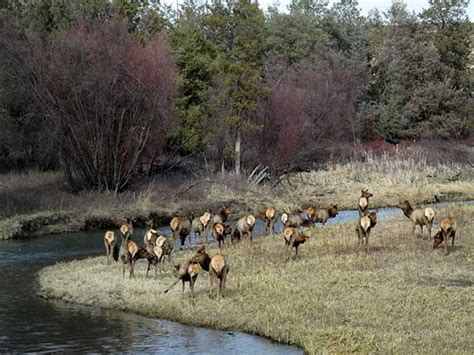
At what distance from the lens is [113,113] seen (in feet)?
125

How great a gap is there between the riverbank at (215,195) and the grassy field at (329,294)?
441 inches

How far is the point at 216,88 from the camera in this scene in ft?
160

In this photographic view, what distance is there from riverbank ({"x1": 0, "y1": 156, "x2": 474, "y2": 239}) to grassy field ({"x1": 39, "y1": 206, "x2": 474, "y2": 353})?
11.2 metres

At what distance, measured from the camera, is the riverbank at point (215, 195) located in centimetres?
3328

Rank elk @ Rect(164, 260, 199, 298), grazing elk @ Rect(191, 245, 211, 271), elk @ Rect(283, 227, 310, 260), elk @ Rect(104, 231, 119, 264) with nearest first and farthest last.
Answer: elk @ Rect(164, 260, 199, 298) < grazing elk @ Rect(191, 245, 211, 271) < elk @ Rect(283, 227, 310, 260) < elk @ Rect(104, 231, 119, 264)

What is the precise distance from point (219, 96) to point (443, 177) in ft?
48.5

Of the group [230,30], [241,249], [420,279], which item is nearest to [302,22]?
[230,30]

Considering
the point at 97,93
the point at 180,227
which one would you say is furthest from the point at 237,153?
the point at 180,227

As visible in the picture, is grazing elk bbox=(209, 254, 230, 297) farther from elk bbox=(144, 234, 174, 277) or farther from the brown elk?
elk bbox=(144, 234, 174, 277)

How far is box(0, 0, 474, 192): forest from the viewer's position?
125ft

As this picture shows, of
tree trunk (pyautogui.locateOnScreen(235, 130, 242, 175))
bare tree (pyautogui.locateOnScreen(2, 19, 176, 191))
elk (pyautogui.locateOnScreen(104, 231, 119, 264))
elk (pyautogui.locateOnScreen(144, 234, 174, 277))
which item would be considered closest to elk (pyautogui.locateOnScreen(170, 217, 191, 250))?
elk (pyautogui.locateOnScreen(104, 231, 119, 264))

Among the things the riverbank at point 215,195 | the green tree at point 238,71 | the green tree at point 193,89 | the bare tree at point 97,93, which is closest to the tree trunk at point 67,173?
the bare tree at point 97,93

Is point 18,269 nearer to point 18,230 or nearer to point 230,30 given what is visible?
point 18,230

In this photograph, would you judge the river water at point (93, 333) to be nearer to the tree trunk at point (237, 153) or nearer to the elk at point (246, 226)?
the elk at point (246, 226)
